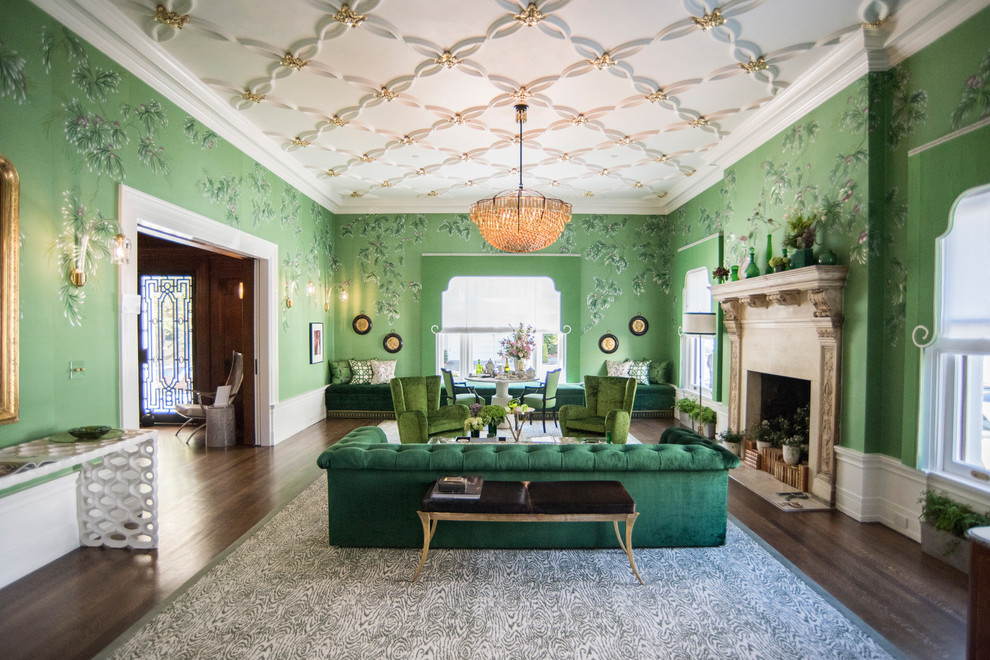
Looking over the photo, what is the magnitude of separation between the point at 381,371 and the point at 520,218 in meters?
4.46

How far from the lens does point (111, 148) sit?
11.7ft

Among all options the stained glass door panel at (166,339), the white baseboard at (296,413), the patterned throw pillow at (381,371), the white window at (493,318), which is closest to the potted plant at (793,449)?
the white window at (493,318)

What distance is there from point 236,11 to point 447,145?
110 inches

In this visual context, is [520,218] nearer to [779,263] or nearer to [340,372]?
[779,263]

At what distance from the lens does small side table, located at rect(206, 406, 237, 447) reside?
20.2 ft

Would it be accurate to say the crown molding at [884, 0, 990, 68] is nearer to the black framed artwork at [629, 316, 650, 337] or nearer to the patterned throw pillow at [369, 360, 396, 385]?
the black framed artwork at [629, 316, 650, 337]

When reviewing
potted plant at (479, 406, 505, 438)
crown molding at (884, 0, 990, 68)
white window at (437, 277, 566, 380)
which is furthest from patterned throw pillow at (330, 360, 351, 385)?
crown molding at (884, 0, 990, 68)

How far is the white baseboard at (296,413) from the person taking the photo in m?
6.38

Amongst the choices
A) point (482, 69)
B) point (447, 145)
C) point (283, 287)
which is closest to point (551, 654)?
point (482, 69)

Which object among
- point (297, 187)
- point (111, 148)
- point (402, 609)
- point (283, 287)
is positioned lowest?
point (402, 609)

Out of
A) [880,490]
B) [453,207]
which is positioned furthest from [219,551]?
[453,207]

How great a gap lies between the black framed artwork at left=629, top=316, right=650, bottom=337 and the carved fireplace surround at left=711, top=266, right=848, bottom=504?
2.80 meters

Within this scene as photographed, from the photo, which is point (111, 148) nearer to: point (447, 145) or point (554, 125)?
point (447, 145)

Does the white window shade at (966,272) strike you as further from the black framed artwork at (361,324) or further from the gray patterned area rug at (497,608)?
the black framed artwork at (361,324)
